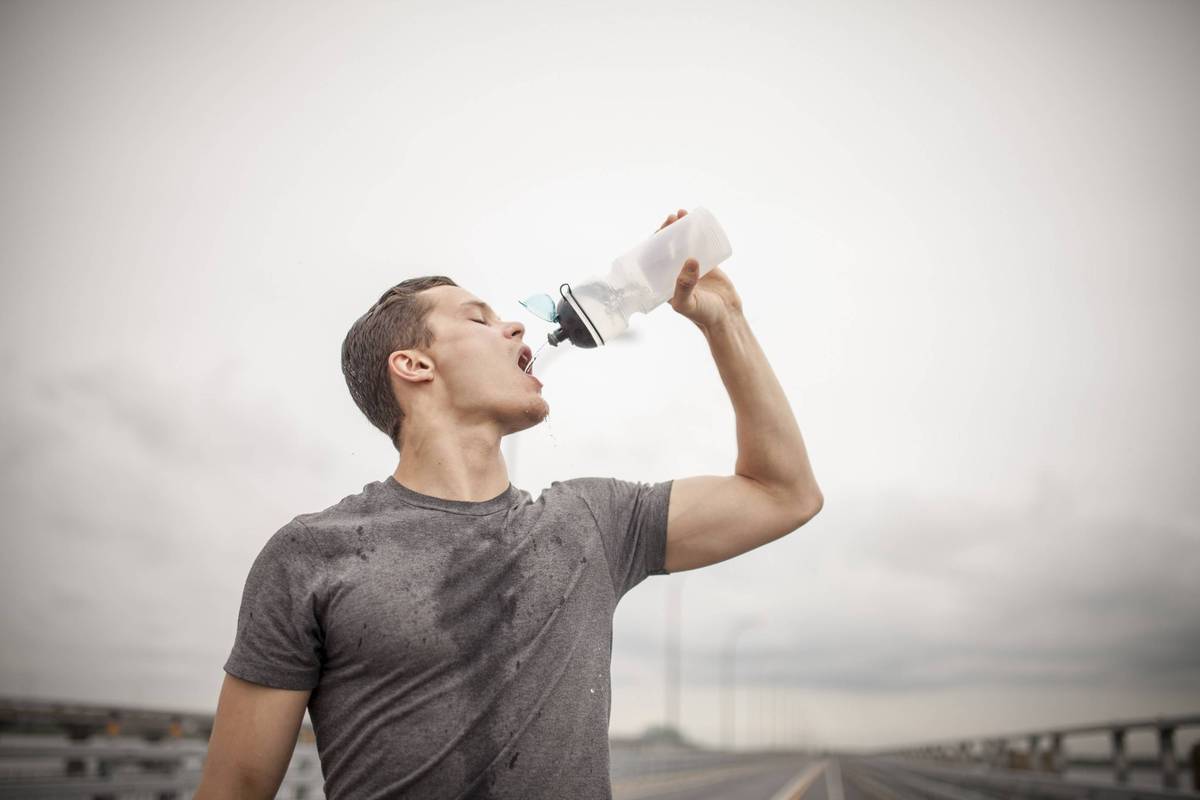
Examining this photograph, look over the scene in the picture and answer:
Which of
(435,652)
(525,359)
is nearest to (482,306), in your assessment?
(525,359)

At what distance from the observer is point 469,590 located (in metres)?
1.88

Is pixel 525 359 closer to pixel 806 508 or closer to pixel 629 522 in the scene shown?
pixel 629 522

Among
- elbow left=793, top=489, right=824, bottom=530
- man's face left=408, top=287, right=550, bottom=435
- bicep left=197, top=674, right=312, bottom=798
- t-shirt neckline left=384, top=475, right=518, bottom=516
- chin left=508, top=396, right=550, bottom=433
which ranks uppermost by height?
man's face left=408, top=287, right=550, bottom=435

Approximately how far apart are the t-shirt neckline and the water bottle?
0.66m

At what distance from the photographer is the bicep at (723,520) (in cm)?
221

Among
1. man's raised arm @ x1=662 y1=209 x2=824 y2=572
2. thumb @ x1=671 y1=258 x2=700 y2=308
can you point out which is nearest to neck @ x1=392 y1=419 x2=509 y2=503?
man's raised arm @ x1=662 y1=209 x2=824 y2=572

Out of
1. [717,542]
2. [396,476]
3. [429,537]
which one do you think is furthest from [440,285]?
[717,542]

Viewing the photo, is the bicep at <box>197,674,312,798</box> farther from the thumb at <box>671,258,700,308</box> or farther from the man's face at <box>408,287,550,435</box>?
the thumb at <box>671,258,700,308</box>

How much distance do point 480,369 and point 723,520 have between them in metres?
0.74

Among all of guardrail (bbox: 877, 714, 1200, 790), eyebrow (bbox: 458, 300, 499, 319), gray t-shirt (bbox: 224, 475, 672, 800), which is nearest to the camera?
gray t-shirt (bbox: 224, 475, 672, 800)

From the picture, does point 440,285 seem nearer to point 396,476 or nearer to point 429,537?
point 396,476

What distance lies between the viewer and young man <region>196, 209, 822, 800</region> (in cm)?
176

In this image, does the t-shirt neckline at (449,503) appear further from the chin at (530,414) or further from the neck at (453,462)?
the chin at (530,414)

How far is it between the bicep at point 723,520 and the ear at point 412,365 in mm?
724
